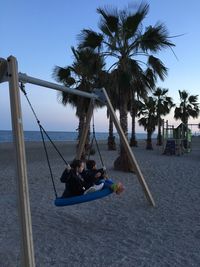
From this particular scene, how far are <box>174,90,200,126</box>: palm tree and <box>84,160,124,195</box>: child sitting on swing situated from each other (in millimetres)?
34434

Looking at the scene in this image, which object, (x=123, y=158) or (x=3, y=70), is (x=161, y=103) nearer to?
(x=123, y=158)

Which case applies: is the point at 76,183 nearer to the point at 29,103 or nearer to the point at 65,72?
the point at 29,103

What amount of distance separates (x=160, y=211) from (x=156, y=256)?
9.34 feet

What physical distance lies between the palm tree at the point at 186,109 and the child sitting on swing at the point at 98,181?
34.4 m

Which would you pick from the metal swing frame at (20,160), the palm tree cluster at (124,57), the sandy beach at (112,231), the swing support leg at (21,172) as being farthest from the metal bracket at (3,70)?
the palm tree cluster at (124,57)

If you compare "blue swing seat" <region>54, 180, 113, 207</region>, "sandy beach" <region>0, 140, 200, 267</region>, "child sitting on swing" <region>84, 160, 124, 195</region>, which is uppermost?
"child sitting on swing" <region>84, 160, 124, 195</region>

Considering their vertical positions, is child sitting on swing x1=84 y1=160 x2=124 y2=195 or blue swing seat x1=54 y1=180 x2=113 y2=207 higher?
child sitting on swing x1=84 y1=160 x2=124 y2=195

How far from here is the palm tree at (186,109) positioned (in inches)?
1592

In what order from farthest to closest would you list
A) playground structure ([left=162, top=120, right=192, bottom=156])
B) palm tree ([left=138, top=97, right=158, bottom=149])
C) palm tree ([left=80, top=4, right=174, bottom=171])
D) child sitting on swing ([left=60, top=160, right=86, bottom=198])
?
1. palm tree ([left=138, top=97, right=158, bottom=149])
2. playground structure ([left=162, top=120, right=192, bottom=156])
3. palm tree ([left=80, top=4, right=174, bottom=171])
4. child sitting on swing ([left=60, top=160, right=86, bottom=198])

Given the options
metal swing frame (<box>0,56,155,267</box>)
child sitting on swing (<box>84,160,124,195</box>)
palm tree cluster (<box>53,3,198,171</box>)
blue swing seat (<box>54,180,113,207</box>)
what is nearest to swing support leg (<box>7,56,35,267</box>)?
metal swing frame (<box>0,56,155,267</box>)

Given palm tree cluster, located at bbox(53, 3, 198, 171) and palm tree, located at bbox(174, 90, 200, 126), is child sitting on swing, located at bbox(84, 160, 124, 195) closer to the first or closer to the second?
palm tree cluster, located at bbox(53, 3, 198, 171)

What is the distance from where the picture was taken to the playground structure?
26.1 meters

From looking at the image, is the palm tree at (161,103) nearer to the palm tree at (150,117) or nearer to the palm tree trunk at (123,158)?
the palm tree at (150,117)

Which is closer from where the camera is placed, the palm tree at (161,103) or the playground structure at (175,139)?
the playground structure at (175,139)
